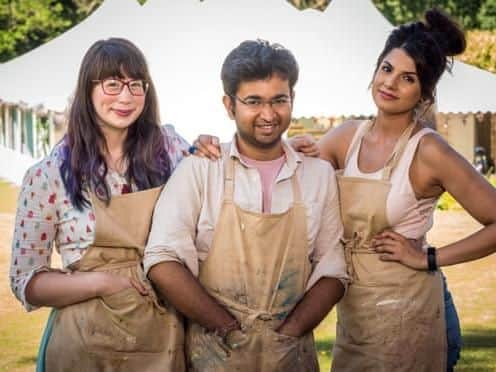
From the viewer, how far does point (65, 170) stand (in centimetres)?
304

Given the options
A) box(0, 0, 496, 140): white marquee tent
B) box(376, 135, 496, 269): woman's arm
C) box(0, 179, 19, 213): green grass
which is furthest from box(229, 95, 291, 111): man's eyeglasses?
box(0, 0, 496, 140): white marquee tent

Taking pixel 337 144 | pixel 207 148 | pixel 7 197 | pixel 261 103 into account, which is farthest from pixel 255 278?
pixel 7 197

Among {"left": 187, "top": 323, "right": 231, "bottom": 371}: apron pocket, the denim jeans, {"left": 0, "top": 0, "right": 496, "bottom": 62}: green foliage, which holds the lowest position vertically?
the denim jeans

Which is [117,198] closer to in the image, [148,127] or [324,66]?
[148,127]

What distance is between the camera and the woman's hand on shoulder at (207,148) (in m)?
3.07

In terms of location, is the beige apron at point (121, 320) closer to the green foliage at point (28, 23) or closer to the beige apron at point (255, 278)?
the beige apron at point (255, 278)

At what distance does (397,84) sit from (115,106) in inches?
41.5

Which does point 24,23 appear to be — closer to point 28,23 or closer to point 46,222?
point 28,23

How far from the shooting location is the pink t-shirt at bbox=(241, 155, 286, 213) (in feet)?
10.1

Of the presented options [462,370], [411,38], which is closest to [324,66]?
[462,370]

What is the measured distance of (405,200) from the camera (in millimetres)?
3354

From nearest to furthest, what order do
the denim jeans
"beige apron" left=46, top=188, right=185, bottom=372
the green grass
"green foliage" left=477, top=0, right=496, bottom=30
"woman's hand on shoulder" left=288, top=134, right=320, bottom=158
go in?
"beige apron" left=46, top=188, right=185, bottom=372
"woman's hand on shoulder" left=288, top=134, right=320, bottom=158
the denim jeans
the green grass
"green foliage" left=477, top=0, right=496, bottom=30

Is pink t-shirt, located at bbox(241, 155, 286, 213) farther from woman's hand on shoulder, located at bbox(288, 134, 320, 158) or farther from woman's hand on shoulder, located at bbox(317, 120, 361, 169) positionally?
Answer: woman's hand on shoulder, located at bbox(317, 120, 361, 169)

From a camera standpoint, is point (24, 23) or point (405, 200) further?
point (24, 23)
